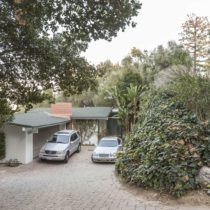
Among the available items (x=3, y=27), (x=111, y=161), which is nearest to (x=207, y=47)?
(x=111, y=161)

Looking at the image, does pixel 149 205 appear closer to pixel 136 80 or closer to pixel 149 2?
pixel 149 2

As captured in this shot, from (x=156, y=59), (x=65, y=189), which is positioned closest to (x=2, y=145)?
(x=65, y=189)

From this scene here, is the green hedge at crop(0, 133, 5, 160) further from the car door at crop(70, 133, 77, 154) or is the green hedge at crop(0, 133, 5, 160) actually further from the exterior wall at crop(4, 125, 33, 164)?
the car door at crop(70, 133, 77, 154)

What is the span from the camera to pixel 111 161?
21.2 meters

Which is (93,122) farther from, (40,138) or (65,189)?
(65,189)

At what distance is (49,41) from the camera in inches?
412

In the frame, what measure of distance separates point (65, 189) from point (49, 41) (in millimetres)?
6323

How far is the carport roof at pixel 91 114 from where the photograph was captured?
31.2 meters

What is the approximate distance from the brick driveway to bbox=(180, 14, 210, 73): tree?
949 inches

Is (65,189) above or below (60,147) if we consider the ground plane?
below

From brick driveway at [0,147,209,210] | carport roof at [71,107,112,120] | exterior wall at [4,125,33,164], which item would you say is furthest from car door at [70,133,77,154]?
carport roof at [71,107,112,120]

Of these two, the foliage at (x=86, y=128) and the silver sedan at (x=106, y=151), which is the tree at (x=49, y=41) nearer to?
the silver sedan at (x=106, y=151)

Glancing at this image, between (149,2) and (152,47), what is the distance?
33.6m

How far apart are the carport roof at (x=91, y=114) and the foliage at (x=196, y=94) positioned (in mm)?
17836
